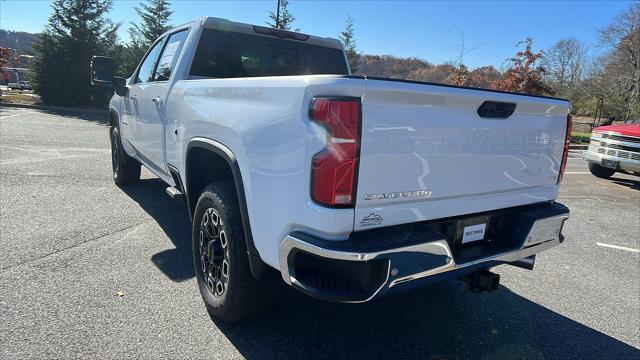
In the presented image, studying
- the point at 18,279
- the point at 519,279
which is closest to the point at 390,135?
the point at 519,279

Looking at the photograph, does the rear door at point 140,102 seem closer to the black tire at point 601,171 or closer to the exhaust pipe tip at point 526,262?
the exhaust pipe tip at point 526,262

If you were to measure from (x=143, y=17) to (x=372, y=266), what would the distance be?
21.4 m

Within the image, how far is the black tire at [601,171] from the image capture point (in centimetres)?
1068

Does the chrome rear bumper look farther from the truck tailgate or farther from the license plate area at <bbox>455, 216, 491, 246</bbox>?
the license plate area at <bbox>455, 216, 491, 246</bbox>

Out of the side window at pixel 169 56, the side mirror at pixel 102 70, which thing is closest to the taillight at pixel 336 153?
the side window at pixel 169 56

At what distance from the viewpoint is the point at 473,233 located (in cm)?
254

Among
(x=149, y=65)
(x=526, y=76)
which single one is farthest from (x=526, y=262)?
(x=526, y=76)

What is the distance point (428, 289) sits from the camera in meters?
3.58

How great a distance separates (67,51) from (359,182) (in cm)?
2033

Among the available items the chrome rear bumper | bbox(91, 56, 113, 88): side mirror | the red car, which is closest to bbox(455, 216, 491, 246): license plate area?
the chrome rear bumper

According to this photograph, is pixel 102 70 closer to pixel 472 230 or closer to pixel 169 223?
pixel 169 223

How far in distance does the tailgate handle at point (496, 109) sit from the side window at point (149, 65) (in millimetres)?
3600

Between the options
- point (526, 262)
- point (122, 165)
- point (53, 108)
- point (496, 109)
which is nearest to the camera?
point (496, 109)

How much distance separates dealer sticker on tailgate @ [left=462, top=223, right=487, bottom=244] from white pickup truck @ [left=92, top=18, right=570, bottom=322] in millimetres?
11
